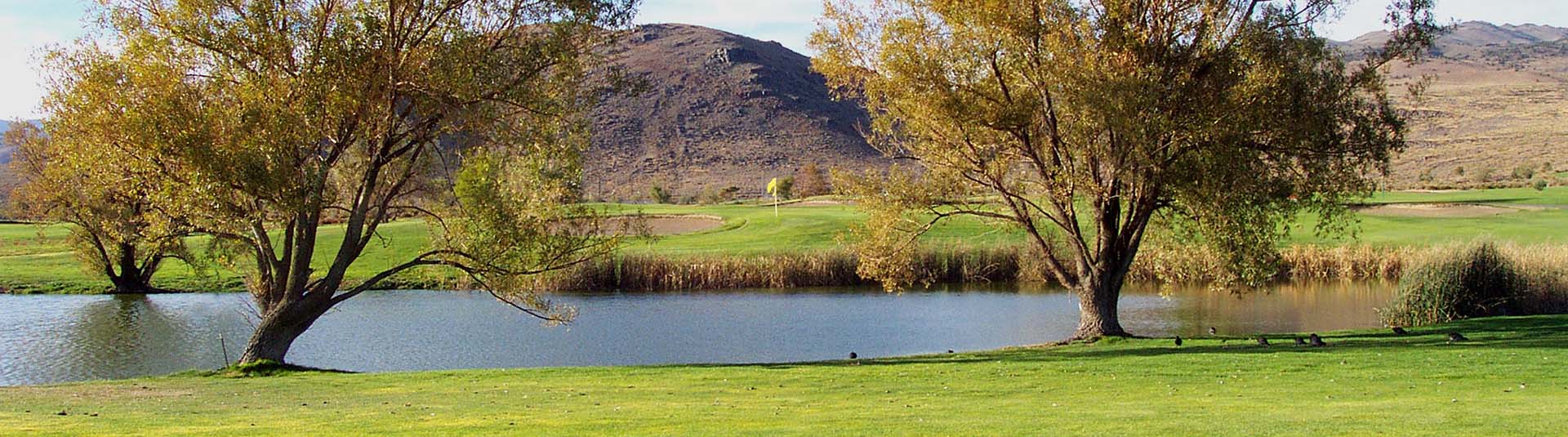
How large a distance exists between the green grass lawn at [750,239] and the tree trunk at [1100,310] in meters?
16.6

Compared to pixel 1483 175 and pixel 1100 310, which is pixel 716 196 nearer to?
pixel 1483 175

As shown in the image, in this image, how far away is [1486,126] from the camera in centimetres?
11069

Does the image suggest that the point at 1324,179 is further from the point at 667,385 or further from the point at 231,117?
the point at 231,117

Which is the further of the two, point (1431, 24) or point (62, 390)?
point (1431, 24)

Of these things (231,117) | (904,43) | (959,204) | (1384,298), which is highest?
(904,43)

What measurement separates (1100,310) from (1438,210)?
38.9 metres

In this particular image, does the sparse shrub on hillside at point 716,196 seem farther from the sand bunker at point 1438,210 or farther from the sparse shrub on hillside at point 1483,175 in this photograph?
the sparse shrub on hillside at point 1483,175

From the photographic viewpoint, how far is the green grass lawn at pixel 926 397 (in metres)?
10.3

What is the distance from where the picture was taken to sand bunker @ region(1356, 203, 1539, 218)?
51062 mm

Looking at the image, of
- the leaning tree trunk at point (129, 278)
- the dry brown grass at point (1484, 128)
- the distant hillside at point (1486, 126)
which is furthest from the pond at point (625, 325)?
the dry brown grass at point (1484, 128)

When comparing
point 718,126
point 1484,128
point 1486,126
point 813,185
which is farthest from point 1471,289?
point 718,126

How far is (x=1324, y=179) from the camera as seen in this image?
68.2 ft

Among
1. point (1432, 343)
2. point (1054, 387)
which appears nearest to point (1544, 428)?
point (1054, 387)

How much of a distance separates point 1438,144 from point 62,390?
350 ft
